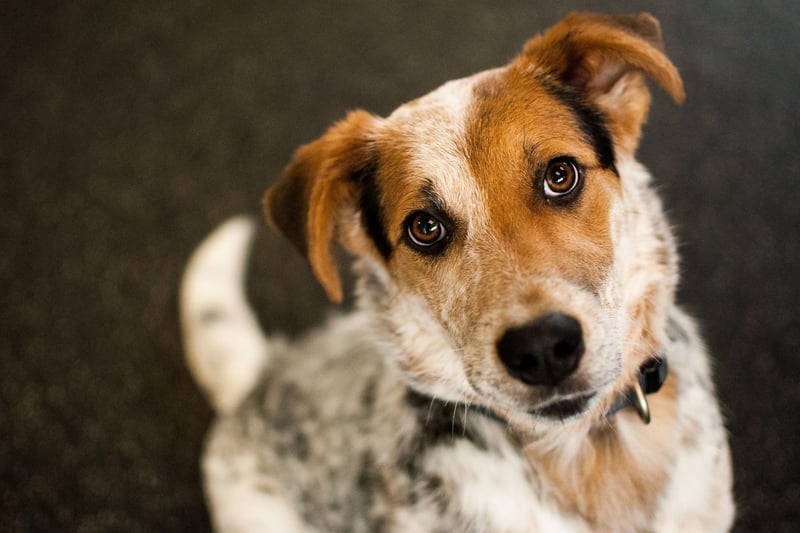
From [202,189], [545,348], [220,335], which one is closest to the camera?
[545,348]

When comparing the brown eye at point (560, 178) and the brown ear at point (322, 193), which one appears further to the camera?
the brown ear at point (322, 193)

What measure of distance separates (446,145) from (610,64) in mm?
514

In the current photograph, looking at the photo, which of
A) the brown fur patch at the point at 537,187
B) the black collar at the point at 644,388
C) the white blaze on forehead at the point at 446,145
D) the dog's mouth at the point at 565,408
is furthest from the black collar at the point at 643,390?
the white blaze on forehead at the point at 446,145

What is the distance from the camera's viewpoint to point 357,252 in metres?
1.88

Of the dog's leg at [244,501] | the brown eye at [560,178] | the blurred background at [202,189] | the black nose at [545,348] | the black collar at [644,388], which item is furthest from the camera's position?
the blurred background at [202,189]

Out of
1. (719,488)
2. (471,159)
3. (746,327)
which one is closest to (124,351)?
(471,159)

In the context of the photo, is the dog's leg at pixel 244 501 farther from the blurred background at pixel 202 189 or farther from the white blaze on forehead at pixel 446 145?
the white blaze on forehead at pixel 446 145

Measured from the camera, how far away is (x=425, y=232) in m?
1.64

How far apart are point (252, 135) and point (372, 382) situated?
2.07 metres

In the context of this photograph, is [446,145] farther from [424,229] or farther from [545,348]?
[545,348]

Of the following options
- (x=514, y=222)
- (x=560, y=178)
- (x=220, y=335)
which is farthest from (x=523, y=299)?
(x=220, y=335)

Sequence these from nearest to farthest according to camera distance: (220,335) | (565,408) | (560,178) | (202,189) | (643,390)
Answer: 1. (565,408)
2. (560,178)
3. (643,390)
4. (220,335)
5. (202,189)

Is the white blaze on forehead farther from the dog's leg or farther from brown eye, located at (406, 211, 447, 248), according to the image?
the dog's leg

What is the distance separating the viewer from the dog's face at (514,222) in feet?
4.57
